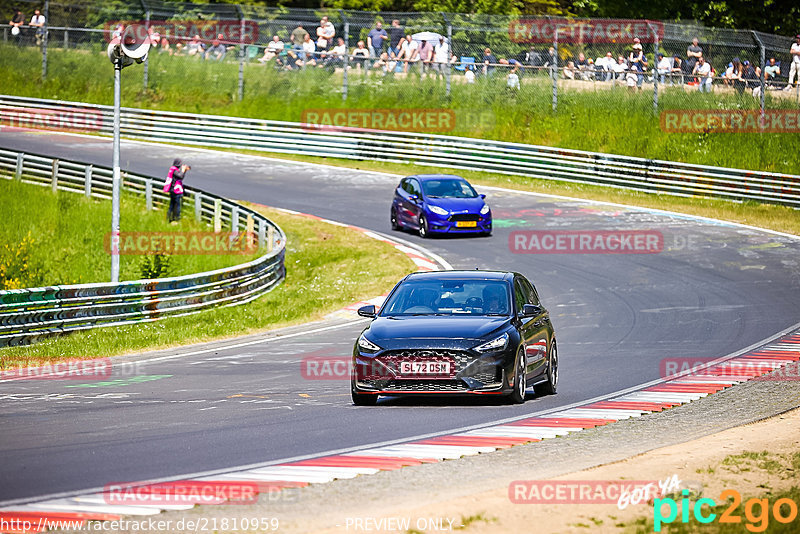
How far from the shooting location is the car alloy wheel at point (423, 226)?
2969cm

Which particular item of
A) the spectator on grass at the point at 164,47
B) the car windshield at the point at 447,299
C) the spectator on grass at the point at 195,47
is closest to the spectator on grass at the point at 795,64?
the spectator on grass at the point at 195,47

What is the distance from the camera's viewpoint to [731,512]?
7934 mm

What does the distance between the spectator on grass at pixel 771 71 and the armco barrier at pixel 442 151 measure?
3.27 metres

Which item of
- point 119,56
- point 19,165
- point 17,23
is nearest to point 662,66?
point 19,165

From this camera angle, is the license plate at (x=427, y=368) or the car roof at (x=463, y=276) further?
the car roof at (x=463, y=276)

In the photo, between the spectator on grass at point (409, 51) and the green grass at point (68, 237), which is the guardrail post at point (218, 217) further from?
the spectator on grass at point (409, 51)

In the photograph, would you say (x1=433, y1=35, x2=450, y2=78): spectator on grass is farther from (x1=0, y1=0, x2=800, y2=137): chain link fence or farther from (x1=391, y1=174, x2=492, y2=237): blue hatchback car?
(x1=391, y1=174, x2=492, y2=237): blue hatchback car

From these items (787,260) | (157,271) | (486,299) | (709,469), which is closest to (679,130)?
(787,260)

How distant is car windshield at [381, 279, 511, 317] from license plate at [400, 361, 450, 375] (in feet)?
3.56

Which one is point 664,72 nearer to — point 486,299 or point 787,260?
point 787,260

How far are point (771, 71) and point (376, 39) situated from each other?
13478mm

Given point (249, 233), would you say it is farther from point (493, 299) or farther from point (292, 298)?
point (493, 299)

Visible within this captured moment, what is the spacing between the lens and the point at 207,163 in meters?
41.7

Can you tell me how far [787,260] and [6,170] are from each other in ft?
77.3
